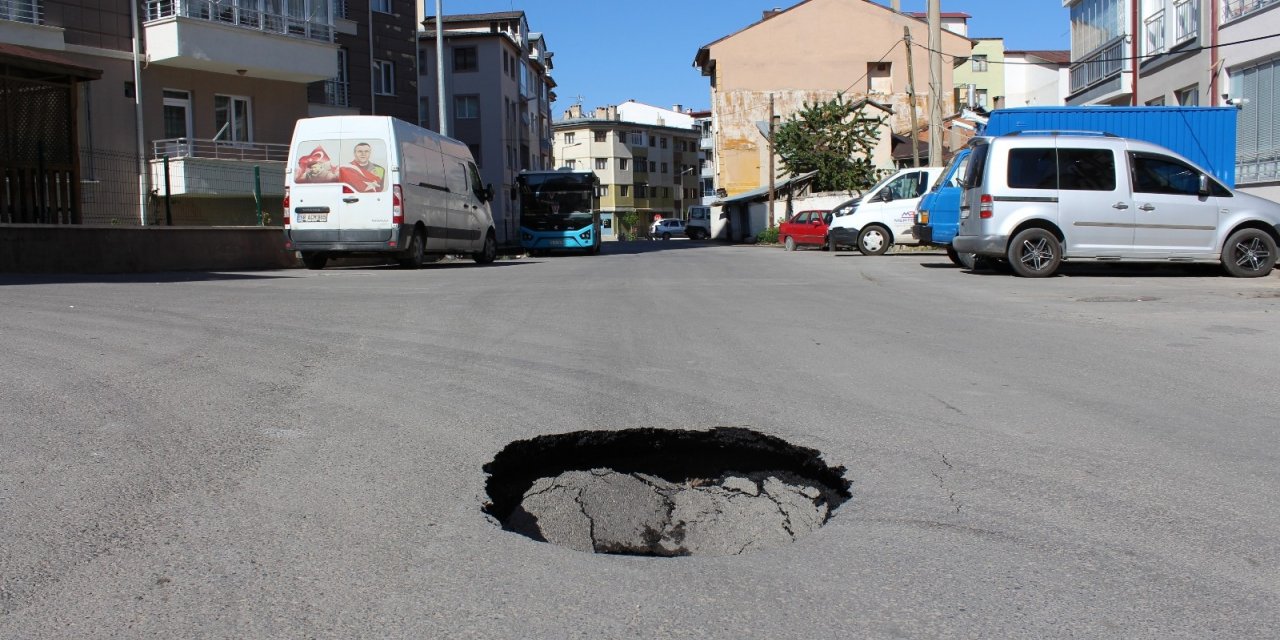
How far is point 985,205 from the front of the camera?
1475cm

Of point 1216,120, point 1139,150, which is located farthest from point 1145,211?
point 1216,120

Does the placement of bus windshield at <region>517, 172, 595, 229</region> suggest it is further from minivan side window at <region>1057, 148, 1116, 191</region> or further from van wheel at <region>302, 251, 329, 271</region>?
minivan side window at <region>1057, 148, 1116, 191</region>

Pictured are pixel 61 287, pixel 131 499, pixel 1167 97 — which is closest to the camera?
pixel 131 499

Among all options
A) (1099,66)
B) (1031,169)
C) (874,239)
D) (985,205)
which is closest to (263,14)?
(874,239)

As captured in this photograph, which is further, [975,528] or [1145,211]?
[1145,211]

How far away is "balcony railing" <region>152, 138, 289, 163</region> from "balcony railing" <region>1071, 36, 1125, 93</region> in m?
21.1

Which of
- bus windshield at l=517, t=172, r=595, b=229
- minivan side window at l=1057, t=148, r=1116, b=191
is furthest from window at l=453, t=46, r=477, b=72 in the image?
minivan side window at l=1057, t=148, r=1116, b=191

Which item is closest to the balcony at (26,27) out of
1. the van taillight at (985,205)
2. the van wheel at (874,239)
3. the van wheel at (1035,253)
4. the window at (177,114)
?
the window at (177,114)

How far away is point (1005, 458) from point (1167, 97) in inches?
919

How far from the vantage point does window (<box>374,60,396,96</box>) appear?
4116 centimetres

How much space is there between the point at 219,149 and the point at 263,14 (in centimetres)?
371

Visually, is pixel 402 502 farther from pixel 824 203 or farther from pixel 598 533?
pixel 824 203

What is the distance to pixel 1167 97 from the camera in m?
24.4

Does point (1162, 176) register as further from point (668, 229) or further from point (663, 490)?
point (668, 229)
